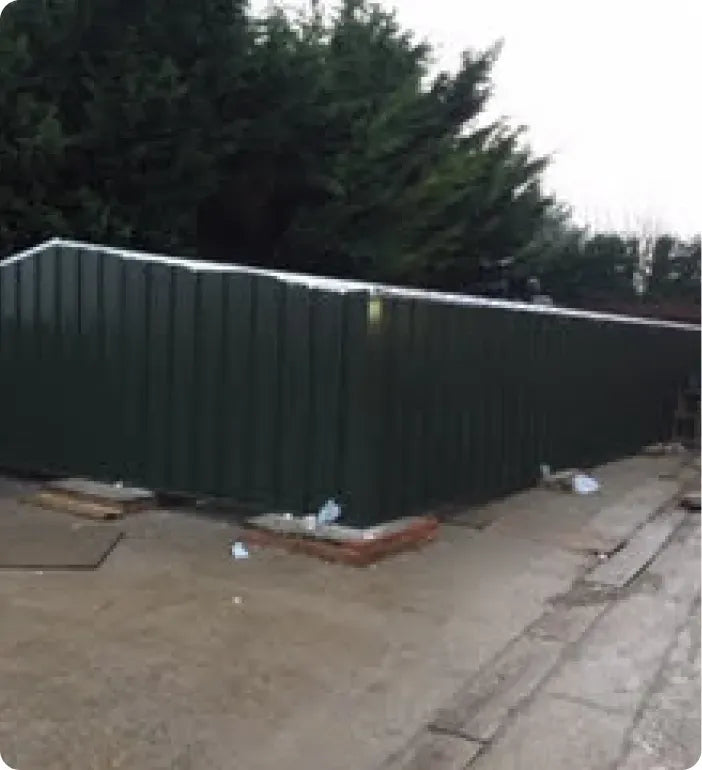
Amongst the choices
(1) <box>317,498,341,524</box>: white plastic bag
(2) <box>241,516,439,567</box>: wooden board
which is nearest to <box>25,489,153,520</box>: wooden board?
(2) <box>241,516,439,567</box>: wooden board

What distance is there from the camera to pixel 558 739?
423 centimetres

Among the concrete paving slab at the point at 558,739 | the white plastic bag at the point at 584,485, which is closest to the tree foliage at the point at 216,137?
the white plastic bag at the point at 584,485

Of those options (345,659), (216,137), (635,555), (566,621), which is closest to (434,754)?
(345,659)

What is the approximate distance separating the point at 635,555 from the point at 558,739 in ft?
13.3

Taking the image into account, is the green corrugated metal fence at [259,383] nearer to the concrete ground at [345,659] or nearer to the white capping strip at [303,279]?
the white capping strip at [303,279]

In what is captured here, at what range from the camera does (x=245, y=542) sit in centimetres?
723

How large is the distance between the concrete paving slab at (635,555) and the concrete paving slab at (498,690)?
174 cm

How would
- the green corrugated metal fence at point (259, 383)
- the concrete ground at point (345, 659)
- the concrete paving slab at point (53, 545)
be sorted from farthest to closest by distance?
the green corrugated metal fence at point (259, 383), the concrete paving slab at point (53, 545), the concrete ground at point (345, 659)

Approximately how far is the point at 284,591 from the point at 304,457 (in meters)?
1.52

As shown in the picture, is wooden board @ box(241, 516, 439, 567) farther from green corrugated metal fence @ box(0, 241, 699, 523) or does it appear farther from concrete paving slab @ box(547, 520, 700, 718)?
concrete paving slab @ box(547, 520, 700, 718)

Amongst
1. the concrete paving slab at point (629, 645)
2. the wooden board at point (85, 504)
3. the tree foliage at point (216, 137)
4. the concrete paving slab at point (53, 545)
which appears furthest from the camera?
the tree foliage at point (216, 137)

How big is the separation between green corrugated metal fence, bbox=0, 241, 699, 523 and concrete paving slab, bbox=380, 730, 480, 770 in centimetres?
316

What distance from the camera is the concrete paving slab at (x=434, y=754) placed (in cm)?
393

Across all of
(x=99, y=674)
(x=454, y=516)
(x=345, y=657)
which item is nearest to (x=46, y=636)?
(x=99, y=674)
